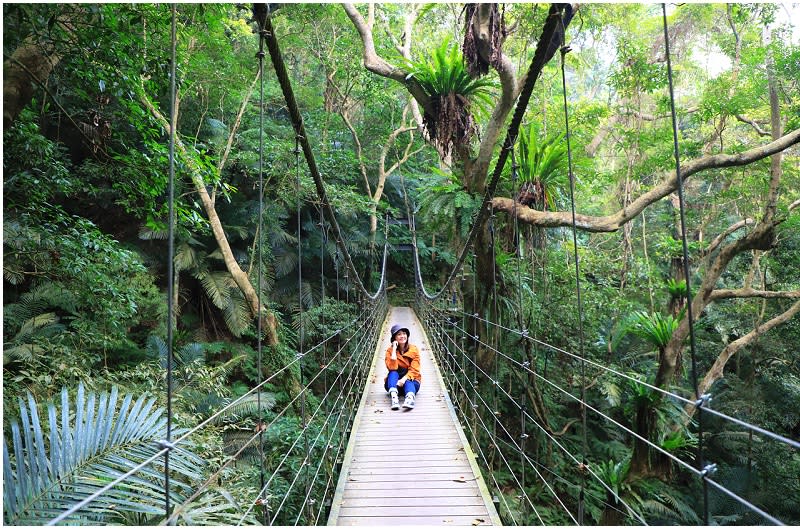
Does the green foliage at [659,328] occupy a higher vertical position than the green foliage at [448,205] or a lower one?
lower

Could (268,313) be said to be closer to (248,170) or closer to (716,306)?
(248,170)

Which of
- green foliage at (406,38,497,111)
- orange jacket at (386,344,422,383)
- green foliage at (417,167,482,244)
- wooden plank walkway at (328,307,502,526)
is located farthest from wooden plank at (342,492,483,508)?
green foliage at (406,38,497,111)

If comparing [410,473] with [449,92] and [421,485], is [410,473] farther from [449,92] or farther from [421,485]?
[449,92]

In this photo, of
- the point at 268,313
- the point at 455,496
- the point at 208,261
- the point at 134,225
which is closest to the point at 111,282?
the point at 455,496

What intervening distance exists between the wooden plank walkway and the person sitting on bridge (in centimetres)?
10

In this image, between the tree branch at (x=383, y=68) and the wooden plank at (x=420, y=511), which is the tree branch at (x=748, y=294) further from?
the wooden plank at (x=420, y=511)

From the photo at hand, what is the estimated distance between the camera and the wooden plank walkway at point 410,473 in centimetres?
164

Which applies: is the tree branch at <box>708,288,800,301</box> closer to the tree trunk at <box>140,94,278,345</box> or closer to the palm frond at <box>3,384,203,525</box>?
the tree trunk at <box>140,94,278,345</box>

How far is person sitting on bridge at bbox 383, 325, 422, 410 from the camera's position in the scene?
288 cm

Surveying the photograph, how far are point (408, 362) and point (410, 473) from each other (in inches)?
43.1

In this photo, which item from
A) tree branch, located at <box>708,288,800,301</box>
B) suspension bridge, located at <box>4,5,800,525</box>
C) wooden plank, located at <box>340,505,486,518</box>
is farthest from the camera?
tree branch, located at <box>708,288,800,301</box>

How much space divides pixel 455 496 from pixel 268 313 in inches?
166

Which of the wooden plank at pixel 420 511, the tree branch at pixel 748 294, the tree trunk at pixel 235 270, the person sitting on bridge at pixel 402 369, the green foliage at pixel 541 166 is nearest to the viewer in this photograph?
the wooden plank at pixel 420 511

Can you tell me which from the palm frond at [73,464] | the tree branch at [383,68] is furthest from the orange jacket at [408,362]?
the tree branch at [383,68]
